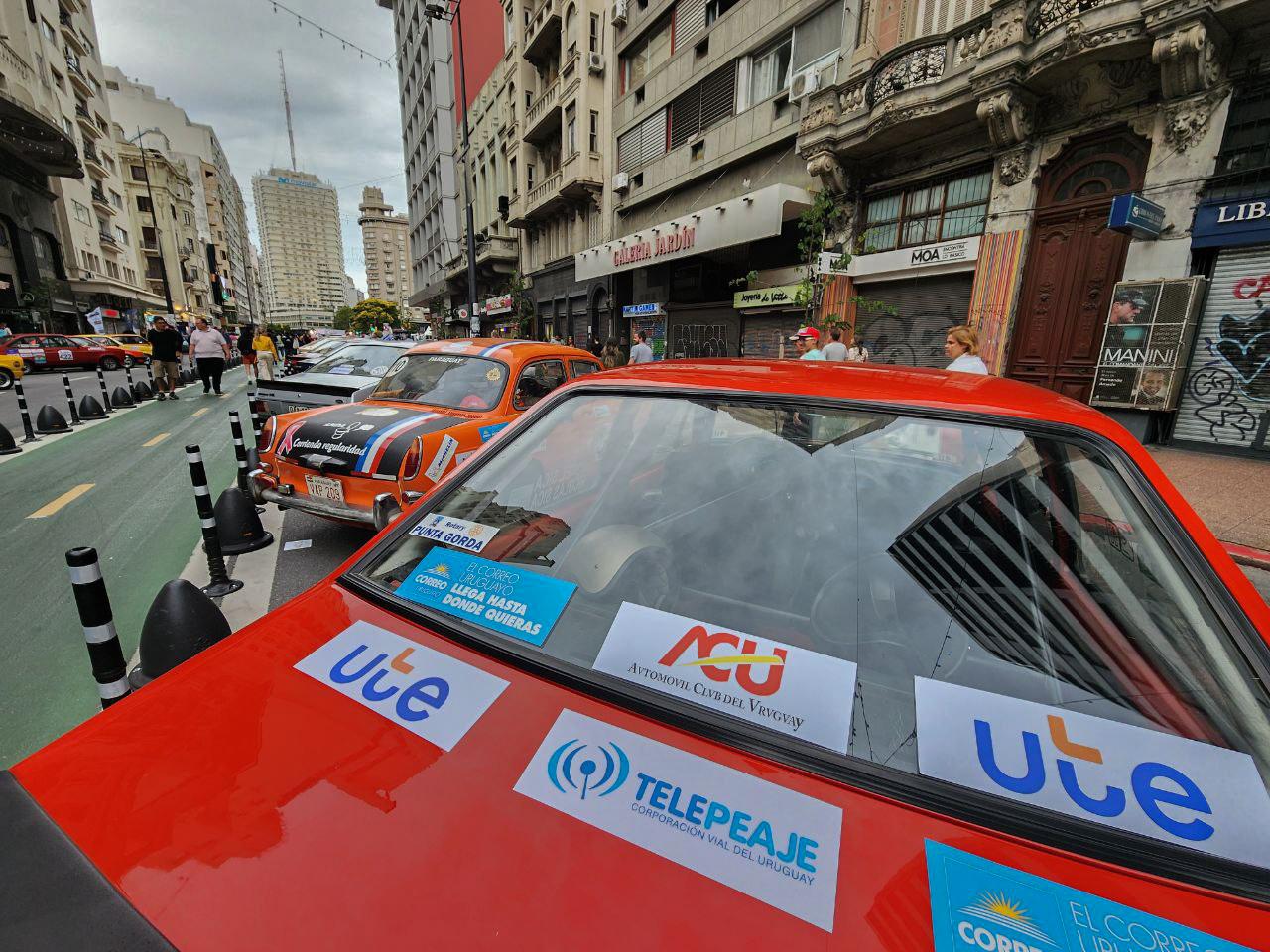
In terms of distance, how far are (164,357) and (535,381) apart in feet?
44.3

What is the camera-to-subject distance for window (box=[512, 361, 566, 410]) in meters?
5.10

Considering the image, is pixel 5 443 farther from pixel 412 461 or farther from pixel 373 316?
pixel 373 316

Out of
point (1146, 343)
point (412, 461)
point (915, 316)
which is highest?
Answer: point (915, 316)

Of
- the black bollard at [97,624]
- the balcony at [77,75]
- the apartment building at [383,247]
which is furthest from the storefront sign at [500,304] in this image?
the apartment building at [383,247]

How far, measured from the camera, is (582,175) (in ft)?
70.0

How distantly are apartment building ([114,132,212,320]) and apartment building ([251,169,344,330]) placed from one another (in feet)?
275

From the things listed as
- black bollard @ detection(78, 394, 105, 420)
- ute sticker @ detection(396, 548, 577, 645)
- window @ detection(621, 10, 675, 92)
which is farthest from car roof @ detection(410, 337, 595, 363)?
window @ detection(621, 10, 675, 92)

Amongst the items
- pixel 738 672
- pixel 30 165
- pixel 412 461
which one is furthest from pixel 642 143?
pixel 30 165

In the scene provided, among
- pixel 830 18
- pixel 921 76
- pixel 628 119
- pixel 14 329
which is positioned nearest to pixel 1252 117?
pixel 921 76

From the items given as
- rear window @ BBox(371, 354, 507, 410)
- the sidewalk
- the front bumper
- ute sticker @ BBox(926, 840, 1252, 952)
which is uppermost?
rear window @ BBox(371, 354, 507, 410)

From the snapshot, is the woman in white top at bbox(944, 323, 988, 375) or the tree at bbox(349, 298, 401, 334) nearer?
the woman in white top at bbox(944, 323, 988, 375)

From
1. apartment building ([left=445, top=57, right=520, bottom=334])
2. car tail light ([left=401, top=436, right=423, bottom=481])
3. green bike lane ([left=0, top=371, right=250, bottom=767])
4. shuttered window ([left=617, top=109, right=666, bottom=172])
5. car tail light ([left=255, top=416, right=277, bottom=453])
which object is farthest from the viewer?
apartment building ([left=445, top=57, right=520, bottom=334])

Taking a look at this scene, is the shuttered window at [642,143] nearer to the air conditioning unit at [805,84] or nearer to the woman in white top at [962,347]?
the air conditioning unit at [805,84]

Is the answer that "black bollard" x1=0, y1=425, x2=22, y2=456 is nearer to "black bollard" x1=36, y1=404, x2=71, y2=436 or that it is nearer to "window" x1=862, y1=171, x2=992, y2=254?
"black bollard" x1=36, y1=404, x2=71, y2=436
